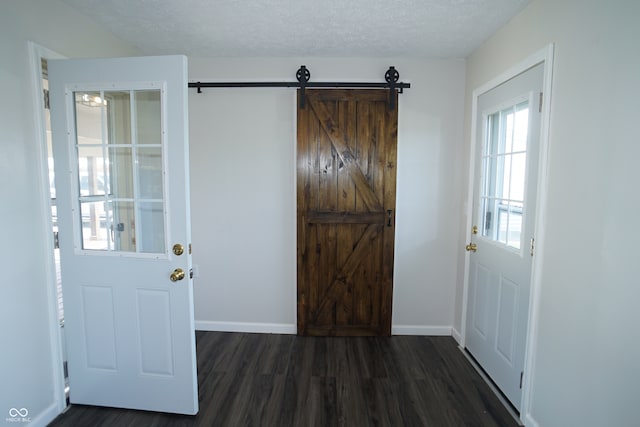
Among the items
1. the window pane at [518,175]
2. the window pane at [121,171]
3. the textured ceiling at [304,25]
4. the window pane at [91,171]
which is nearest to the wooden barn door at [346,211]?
the textured ceiling at [304,25]

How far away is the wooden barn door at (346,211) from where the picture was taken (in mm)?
2793

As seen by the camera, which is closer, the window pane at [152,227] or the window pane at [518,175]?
the window pane at [152,227]

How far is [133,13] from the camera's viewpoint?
206 centimetres

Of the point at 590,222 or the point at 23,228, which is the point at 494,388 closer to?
the point at 590,222

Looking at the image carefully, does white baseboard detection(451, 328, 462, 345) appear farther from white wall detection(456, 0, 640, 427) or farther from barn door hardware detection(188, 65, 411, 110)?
barn door hardware detection(188, 65, 411, 110)

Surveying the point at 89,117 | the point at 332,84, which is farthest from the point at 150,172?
the point at 332,84

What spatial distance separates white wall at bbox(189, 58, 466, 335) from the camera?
9.32ft

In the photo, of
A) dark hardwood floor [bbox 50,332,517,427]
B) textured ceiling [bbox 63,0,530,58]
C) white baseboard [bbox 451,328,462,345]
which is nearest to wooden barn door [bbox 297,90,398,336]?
dark hardwood floor [bbox 50,332,517,427]

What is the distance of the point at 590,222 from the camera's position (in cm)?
143

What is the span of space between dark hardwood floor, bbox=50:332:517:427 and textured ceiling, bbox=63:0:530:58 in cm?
259

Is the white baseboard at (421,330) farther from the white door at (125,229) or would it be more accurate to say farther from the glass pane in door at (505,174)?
the white door at (125,229)

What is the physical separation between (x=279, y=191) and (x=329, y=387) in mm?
1694

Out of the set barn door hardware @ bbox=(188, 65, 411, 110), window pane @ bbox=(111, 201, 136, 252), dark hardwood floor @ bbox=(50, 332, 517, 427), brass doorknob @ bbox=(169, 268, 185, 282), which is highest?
barn door hardware @ bbox=(188, 65, 411, 110)

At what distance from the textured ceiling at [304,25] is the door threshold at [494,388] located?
8.45 feet
